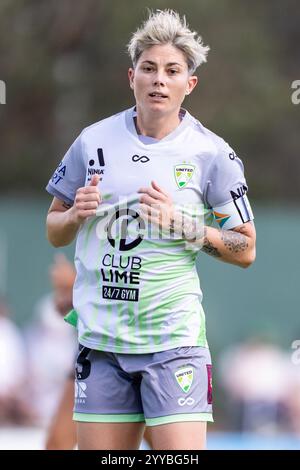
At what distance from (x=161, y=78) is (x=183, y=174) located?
0.43 meters

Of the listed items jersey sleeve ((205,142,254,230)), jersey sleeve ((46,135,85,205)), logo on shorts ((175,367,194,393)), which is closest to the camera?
logo on shorts ((175,367,194,393))

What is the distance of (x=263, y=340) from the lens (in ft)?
48.4

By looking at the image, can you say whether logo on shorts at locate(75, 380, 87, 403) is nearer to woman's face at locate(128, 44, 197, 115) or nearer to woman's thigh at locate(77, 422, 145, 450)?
woman's thigh at locate(77, 422, 145, 450)

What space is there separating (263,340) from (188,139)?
9614mm

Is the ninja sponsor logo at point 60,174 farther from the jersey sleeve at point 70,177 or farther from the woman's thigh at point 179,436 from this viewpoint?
the woman's thigh at point 179,436

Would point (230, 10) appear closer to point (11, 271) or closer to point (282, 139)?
point (282, 139)

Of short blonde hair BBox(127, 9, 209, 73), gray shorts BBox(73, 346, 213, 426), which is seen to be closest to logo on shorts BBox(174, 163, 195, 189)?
short blonde hair BBox(127, 9, 209, 73)

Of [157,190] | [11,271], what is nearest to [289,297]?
[11,271]

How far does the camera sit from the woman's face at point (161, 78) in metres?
5.27

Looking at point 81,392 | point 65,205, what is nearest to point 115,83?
point 65,205

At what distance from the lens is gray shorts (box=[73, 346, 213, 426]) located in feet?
17.0

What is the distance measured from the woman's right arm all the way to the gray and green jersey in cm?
8

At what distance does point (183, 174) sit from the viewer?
17.4 ft

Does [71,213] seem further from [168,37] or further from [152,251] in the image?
[168,37]
